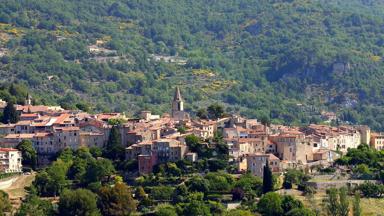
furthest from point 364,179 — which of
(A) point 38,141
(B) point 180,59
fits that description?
(B) point 180,59

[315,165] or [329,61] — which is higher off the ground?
[329,61]

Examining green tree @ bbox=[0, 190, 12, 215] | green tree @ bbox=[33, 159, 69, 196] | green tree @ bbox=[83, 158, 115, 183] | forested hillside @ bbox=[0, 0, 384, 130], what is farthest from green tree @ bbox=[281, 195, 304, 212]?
forested hillside @ bbox=[0, 0, 384, 130]

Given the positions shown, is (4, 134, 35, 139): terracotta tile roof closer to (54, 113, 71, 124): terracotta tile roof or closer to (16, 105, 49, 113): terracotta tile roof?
(54, 113, 71, 124): terracotta tile roof


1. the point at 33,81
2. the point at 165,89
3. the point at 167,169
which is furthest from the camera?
the point at 165,89

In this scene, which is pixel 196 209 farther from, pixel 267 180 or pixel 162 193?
pixel 267 180

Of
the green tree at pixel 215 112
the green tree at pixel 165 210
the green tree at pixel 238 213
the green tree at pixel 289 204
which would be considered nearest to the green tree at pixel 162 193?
the green tree at pixel 165 210

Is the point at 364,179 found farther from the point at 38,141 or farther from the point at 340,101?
the point at 340,101
